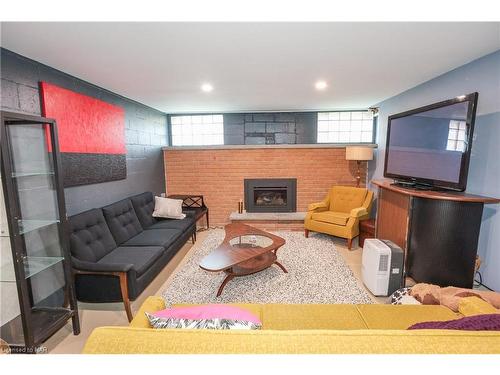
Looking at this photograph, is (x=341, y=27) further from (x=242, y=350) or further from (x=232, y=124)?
(x=232, y=124)

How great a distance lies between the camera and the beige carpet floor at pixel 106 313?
70.9 inches

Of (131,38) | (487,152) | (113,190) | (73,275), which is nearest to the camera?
(131,38)

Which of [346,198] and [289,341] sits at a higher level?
[289,341]

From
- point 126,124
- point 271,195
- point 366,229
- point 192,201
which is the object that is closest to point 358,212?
point 366,229

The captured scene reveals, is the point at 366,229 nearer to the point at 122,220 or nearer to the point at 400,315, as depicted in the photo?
the point at 400,315

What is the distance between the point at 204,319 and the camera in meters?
1.04

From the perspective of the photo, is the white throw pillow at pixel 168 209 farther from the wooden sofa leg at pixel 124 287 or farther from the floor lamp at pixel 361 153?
the floor lamp at pixel 361 153

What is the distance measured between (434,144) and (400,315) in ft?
6.09

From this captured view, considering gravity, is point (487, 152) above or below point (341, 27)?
below

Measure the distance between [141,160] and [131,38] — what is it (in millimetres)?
2555

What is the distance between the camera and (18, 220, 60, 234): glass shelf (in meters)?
1.69

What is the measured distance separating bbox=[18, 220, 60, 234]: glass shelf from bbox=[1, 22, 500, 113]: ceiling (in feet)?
4.31

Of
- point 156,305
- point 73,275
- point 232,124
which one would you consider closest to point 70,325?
point 73,275
